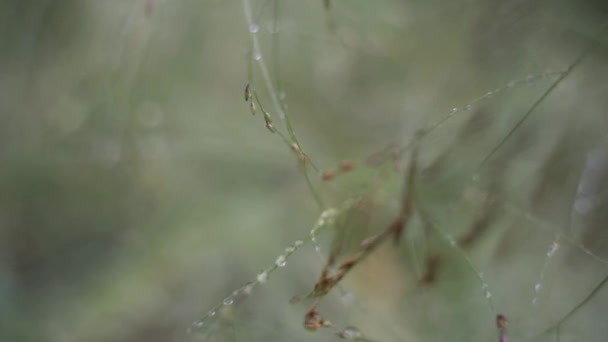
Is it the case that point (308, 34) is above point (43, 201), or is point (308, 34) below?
above

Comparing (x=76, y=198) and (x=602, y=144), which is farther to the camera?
(x=76, y=198)

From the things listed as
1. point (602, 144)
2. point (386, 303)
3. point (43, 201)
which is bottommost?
point (386, 303)

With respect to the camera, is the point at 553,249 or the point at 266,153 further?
the point at 266,153

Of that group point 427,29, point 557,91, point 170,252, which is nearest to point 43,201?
point 170,252

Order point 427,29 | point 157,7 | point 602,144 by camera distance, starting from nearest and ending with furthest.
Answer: point 602,144 → point 427,29 → point 157,7

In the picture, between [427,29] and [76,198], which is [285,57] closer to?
[427,29]

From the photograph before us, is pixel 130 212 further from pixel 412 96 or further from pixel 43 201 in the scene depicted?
pixel 412 96

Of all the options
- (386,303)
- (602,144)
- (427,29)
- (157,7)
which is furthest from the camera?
(157,7)
